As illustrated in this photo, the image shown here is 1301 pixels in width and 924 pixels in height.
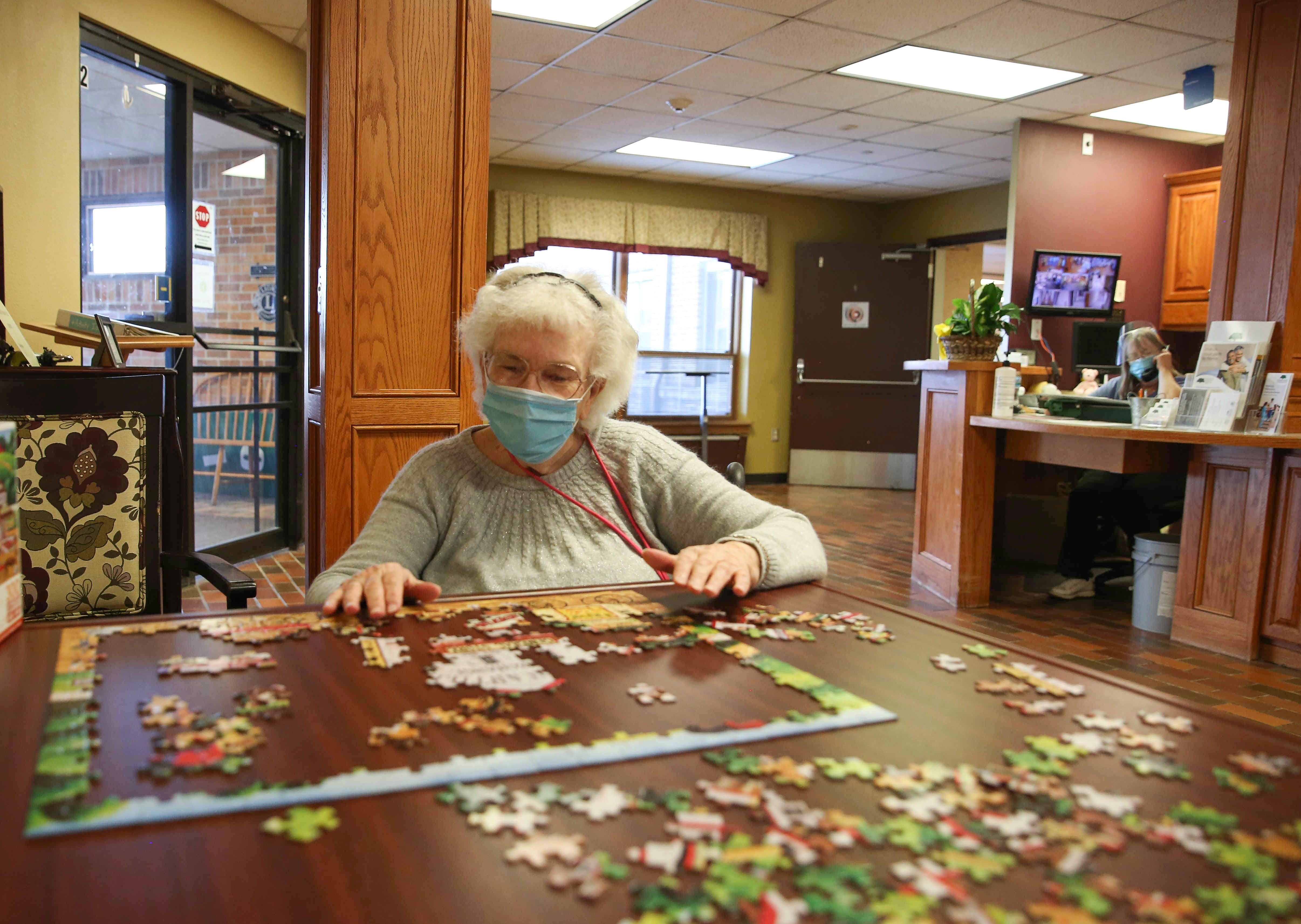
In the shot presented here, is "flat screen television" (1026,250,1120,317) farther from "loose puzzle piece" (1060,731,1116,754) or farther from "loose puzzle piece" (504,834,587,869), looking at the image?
"loose puzzle piece" (504,834,587,869)

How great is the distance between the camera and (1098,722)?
95 centimetres

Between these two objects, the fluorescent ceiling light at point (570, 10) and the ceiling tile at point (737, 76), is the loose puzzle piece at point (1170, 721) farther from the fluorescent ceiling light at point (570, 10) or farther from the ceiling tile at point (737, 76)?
the ceiling tile at point (737, 76)

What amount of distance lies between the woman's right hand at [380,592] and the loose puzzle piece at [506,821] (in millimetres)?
568

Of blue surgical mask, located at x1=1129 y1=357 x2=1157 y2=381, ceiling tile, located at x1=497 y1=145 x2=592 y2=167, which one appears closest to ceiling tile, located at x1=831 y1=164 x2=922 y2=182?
ceiling tile, located at x1=497 y1=145 x2=592 y2=167

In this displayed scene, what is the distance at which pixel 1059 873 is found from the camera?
0.67 m

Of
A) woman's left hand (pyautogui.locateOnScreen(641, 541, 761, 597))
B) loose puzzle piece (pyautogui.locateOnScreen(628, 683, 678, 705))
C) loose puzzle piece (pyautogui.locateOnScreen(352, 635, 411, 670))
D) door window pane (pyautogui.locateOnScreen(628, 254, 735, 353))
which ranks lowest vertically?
loose puzzle piece (pyautogui.locateOnScreen(352, 635, 411, 670))

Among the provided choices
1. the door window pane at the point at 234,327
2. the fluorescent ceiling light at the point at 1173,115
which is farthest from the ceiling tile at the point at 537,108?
the fluorescent ceiling light at the point at 1173,115

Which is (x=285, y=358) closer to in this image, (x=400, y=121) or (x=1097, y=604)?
(x=400, y=121)

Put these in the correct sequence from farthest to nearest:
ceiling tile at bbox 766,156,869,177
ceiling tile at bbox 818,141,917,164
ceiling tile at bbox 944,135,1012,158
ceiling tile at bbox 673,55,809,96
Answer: ceiling tile at bbox 766,156,869,177 → ceiling tile at bbox 818,141,917,164 → ceiling tile at bbox 944,135,1012,158 → ceiling tile at bbox 673,55,809,96

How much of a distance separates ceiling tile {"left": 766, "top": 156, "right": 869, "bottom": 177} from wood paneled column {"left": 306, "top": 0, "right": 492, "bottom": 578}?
5.53m

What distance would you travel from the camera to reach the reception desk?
373 centimetres

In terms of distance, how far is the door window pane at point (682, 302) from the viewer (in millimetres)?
9242

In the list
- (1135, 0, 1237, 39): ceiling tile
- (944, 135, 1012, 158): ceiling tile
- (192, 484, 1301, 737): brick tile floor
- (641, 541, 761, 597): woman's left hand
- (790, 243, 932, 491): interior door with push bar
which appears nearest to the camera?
(641, 541, 761, 597): woman's left hand

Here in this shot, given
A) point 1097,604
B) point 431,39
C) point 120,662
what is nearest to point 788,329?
point 1097,604
